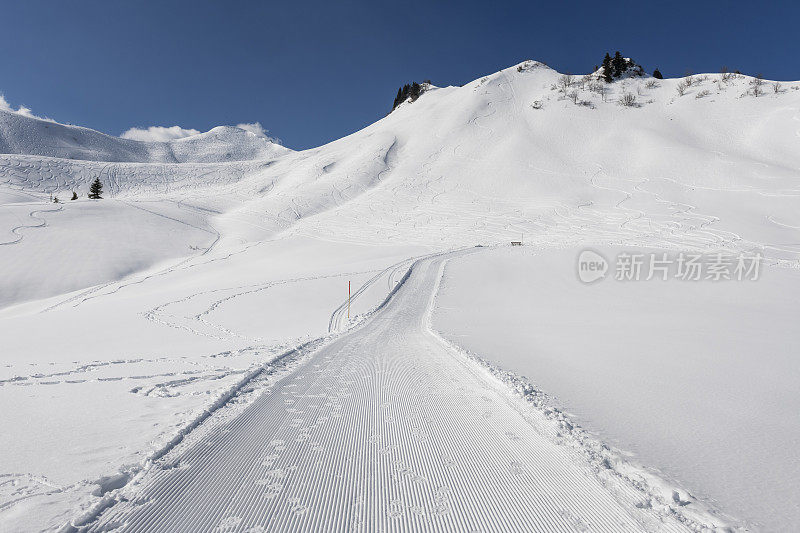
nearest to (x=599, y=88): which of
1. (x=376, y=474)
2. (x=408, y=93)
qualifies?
(x=408, y=93)

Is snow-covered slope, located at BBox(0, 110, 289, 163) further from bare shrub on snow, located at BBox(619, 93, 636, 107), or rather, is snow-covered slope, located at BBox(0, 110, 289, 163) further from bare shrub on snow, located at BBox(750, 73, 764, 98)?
bare shrub on snow, located at BBox(750, 73, 764, 98)

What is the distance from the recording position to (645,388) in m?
5.52

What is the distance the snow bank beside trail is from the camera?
336cm

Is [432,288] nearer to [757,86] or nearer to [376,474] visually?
[376,474]

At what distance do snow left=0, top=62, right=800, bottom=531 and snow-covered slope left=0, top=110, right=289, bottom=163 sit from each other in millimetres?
58163

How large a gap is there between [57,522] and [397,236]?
120 feet

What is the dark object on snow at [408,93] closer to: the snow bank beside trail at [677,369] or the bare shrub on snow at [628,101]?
the bare shrub on snow at [628,101]

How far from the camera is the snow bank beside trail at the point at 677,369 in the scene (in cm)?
336

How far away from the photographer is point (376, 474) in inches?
132

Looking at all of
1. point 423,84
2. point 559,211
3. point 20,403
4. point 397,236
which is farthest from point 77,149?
point 20,403

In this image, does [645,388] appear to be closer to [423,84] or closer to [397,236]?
[397,236]

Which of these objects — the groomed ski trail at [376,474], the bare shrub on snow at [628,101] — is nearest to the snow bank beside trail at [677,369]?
the groomed ski trail at [376,474]

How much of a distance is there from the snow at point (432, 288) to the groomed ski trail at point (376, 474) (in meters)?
0.08

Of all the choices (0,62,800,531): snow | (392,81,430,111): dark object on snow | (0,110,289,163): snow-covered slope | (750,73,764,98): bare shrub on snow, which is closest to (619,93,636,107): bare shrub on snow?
(0,62,800,531): snow
